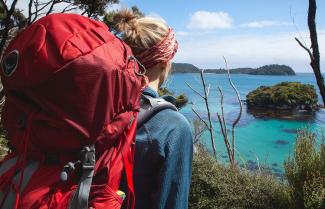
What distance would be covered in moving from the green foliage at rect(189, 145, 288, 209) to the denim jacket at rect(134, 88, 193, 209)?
3.50 m

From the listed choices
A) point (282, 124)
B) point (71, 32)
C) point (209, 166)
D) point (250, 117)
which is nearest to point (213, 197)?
point (209, 166)

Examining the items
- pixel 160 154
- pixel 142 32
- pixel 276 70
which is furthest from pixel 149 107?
pixel 276 70

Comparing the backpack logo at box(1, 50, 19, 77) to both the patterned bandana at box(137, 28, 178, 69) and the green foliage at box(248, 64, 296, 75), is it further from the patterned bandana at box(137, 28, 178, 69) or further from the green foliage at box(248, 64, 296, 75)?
the green foliage at box(248, 64, 296, 75)

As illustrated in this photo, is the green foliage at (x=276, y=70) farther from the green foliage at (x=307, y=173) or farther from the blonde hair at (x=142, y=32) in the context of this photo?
the blonde hair at (x=142, y=32)

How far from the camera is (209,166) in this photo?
5.05 meters

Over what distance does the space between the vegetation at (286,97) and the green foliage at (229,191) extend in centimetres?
4042

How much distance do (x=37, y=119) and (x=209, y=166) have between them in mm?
4175

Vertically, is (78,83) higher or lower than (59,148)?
higher

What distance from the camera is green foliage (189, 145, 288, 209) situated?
15.4 feet

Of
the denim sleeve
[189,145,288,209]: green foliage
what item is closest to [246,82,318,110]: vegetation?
[189,145,288,209]: green foliage

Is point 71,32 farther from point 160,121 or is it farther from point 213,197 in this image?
point 213,197

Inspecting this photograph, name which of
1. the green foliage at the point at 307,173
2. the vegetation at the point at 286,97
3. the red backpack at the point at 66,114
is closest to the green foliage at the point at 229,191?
the green foliage at the point at 307,173

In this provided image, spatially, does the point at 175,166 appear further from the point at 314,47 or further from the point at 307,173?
the point at 307,173

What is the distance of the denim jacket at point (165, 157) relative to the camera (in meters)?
1.20
